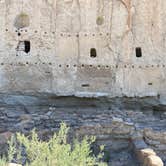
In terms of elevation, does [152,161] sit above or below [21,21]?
below

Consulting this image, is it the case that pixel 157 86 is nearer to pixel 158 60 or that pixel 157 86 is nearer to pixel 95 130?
pixel 158 60

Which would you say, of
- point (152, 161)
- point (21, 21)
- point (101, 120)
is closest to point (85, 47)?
point (21, 21)

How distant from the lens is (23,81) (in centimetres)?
1010

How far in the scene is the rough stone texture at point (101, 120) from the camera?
780 cm

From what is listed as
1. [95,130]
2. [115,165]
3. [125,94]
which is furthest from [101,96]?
[115,165]

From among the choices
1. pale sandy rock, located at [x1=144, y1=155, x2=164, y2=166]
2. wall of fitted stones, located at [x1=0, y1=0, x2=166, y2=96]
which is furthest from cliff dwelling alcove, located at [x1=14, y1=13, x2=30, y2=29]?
pale sandy rock, located at [x1=144, y1=155, x2=164, y2=166]

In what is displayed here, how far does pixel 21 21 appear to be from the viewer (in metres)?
10.2

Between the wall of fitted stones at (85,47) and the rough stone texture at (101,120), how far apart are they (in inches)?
11.4

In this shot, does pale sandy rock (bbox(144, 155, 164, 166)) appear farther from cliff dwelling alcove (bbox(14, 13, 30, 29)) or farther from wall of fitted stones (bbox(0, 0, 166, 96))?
cliff dwelling alcove (bbox(14, 13, 30, 29))

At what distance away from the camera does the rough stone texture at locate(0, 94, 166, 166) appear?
7.80m

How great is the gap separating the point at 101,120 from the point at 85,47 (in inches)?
79.9

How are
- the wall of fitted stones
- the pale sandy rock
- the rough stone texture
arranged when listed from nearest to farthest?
the pale sandy rock, the rough stone texture, the wall of fitted stones

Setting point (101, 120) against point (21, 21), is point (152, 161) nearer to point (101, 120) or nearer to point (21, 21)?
point (101, 120)

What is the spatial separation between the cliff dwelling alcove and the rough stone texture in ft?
5.16
